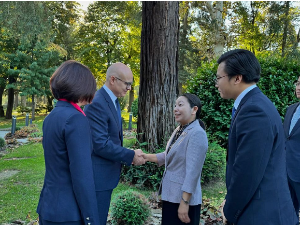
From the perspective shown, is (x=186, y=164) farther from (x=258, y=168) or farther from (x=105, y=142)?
(x=258, y=168)

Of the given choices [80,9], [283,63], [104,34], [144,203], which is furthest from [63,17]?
[144,203]

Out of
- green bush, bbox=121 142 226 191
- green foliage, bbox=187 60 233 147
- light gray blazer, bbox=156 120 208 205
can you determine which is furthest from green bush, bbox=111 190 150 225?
green foliage, bbox=187 60 233 147

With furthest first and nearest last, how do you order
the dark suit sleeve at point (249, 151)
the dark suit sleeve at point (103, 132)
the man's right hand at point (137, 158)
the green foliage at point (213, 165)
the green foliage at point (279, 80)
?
1. the green foliage at point (279, 80)
2. the green foliage at point (213, 165)
3. the man's right hand at point (137, 158)
4. the dark suit sleeve at point (103, 132)
5. the dark suit sleeve at point (249, 151)

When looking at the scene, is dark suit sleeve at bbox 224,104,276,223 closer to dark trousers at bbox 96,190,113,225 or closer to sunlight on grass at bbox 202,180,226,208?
dark trousers at bbox 96,190,113,225

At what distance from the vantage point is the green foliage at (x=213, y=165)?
242 inches

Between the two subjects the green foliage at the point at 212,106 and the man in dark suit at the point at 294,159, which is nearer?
the man in dark suit at the point at 294,159

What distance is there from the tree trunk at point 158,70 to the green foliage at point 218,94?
6.99 feet

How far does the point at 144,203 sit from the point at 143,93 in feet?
8.88

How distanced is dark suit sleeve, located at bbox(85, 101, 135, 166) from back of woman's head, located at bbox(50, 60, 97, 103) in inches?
33.6

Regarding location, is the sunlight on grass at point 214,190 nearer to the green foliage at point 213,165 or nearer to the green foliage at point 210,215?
the green foliage at point 213,165

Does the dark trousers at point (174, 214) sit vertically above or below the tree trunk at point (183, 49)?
below

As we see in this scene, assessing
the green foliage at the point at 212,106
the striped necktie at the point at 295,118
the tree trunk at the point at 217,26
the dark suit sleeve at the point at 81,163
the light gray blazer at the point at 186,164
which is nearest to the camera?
the dark suit sleeve at the point at 81,163

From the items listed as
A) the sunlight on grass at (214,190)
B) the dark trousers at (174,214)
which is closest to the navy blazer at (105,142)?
the dark trousers at (174,214)

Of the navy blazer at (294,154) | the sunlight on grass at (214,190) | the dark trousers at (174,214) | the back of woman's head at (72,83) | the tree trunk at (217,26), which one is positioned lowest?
the sunlight on grass at (214,190)
